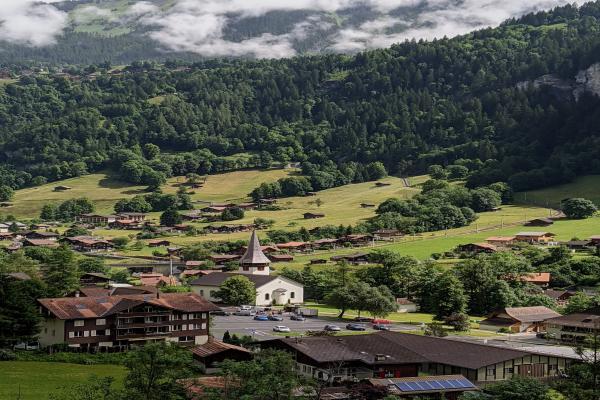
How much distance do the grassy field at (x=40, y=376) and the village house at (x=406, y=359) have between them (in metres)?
10.1

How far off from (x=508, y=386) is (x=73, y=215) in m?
125

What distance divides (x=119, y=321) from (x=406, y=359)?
66.9ft

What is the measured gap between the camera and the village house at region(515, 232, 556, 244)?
106m

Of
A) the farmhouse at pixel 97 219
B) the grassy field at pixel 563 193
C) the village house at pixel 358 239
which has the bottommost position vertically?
the village house at pixel 358 239

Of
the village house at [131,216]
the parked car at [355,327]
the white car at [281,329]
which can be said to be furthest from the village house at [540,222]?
the village house at [131,216]

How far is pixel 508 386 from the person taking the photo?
35.9 meters

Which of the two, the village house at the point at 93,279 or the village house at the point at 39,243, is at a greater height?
the village house at the point at 39,243

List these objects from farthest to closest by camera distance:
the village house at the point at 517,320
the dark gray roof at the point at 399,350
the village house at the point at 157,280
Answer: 1. the village house at the point at 157,280
2. the village house at the point at 517,320
3. the dark gray roof at the point at 399,350

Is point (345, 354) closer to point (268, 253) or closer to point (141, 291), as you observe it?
point (141, 291)

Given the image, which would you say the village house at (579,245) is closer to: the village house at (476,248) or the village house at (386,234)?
the village house at (476,248)

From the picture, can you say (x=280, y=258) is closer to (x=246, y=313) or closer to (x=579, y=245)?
(x=246, y=313)

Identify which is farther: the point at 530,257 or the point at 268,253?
the point at 268,253

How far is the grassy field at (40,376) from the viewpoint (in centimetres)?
4244

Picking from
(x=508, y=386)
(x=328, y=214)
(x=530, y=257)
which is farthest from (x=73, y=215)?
(x=508, y=386)
